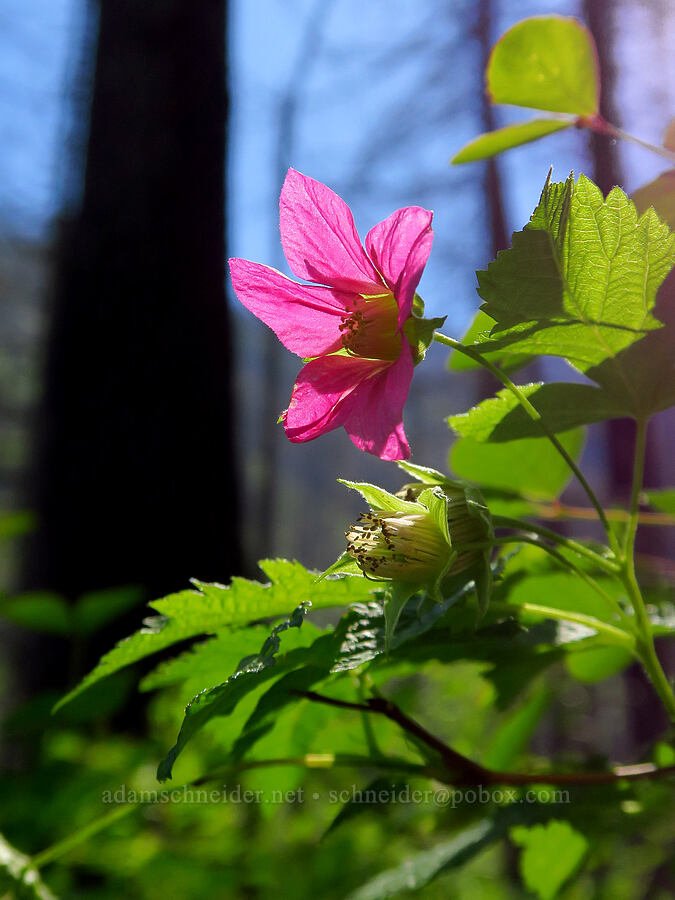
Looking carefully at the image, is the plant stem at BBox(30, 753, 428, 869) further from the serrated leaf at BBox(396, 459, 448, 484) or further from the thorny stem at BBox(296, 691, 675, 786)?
the serrated leaf at BBox(396, 459, 448, 484)

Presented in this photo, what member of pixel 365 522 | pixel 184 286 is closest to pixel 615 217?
pixel 365 522

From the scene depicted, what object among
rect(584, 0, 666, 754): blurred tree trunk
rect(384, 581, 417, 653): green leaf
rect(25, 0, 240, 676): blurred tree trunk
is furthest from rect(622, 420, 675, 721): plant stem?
rect(25, 0, 240, 676): blurred tree trunk

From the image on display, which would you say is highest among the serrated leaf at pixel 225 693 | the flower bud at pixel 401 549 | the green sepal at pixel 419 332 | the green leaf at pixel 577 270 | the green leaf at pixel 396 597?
the green leaf at pixel 577 270

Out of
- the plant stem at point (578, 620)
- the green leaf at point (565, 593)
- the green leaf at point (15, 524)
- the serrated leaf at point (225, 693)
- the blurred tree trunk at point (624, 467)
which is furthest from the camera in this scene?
the blurred tree trunk at point (624, 467)

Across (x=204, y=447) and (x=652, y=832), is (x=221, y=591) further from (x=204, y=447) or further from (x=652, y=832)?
(x=204, y=447)

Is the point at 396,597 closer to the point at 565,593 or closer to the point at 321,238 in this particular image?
the point at 321,238

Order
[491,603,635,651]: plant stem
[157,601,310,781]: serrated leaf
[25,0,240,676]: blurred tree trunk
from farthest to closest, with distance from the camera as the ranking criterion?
[25,0,240,676]: blurred tree trunk < [491,603,635,651]: plant stem < [157,601,310,781]: serrated leaf

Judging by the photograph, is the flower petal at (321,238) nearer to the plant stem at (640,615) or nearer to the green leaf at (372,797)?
the plant stem at (640,615)

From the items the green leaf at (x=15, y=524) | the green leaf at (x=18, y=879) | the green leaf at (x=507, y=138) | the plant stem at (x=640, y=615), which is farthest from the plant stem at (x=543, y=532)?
the green leaf at (x=15, y=524)
